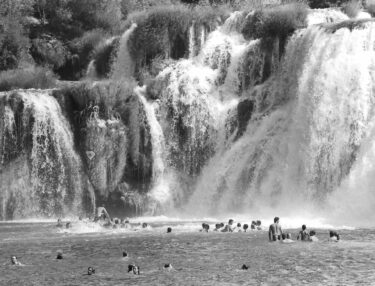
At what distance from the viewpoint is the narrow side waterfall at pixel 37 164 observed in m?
46.8

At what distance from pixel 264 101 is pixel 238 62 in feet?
12.3

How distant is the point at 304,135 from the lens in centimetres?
4316

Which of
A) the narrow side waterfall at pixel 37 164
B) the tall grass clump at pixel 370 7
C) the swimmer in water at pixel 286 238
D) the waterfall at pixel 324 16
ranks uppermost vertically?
the tall grass clump at pixel 370 7

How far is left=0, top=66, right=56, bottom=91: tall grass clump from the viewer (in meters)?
52.8

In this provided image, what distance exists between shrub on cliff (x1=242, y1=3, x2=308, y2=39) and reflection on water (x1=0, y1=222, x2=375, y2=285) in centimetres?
1660

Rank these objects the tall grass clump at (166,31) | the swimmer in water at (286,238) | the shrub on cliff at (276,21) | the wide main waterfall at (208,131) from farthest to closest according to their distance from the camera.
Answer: the tall grass clump at (166,31), the shrub on cliff at (276,21), the wide main waterfall at (208,131), the swimmer in water at (286,238)

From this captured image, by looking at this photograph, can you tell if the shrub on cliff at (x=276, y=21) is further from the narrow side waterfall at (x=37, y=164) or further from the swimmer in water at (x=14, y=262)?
the swimmer in water at (x=14, y=262)

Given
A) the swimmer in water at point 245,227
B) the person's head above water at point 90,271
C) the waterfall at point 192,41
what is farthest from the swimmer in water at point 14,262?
the waterfall at point 192,41

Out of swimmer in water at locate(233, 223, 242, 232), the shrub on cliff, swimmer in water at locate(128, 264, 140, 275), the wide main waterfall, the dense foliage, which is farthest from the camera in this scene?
the dense foliage

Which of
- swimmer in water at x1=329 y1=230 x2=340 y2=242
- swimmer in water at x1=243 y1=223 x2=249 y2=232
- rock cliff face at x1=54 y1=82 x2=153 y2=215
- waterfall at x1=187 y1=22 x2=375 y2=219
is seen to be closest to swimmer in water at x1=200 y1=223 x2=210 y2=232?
swimmer in water at x1=243 y1=223 x2=249 y2=232

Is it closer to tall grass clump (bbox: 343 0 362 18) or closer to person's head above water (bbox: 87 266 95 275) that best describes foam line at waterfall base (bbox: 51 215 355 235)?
person's head above water (bbox: 87 266 95 275)

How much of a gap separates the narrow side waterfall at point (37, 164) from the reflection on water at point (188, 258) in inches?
379

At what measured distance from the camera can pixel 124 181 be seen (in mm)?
48062

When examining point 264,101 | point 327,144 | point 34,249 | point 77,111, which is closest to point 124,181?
point 77,111
